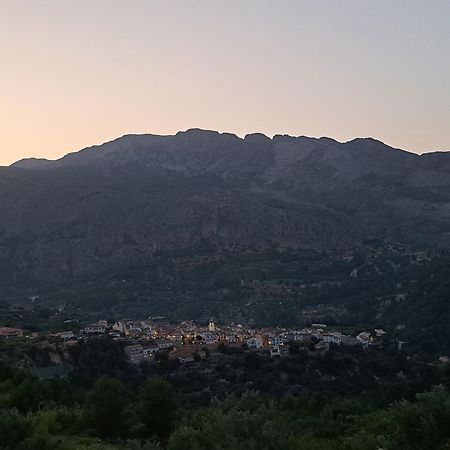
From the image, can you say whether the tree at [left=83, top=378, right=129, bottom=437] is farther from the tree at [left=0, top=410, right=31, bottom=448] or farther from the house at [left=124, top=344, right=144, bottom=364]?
the house at [left=124, top=344, right=144, bottom=364]

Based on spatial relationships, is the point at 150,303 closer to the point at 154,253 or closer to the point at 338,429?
the point at 154,253

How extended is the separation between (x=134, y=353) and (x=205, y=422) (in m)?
33.0

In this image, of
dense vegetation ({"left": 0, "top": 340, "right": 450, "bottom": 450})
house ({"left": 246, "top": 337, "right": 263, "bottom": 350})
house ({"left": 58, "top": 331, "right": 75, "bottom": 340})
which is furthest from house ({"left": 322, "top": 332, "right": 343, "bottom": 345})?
house ({"left": 58, "top": 331, "right": 75, "bottom": 340})

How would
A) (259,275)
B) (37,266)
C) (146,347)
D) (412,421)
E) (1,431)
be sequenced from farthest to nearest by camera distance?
(37,266)
(259,275)
(146,347)
(1,431)
(412,421)

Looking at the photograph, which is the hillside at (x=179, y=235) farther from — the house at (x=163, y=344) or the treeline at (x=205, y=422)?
the treeline at (x=205, y=422)

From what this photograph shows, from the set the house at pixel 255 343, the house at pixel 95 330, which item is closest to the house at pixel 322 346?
the house at pixel 255 343

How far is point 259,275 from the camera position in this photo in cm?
12438

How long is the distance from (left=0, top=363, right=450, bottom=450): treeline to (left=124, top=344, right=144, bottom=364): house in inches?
690

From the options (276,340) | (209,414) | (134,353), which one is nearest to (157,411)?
(209,414)

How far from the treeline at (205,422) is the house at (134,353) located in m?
17.5

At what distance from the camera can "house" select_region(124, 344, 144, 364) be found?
41031 mm

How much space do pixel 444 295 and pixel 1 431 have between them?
8081 centimetres

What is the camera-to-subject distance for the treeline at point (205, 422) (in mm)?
8000

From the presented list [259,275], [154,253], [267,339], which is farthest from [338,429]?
[154,253]
